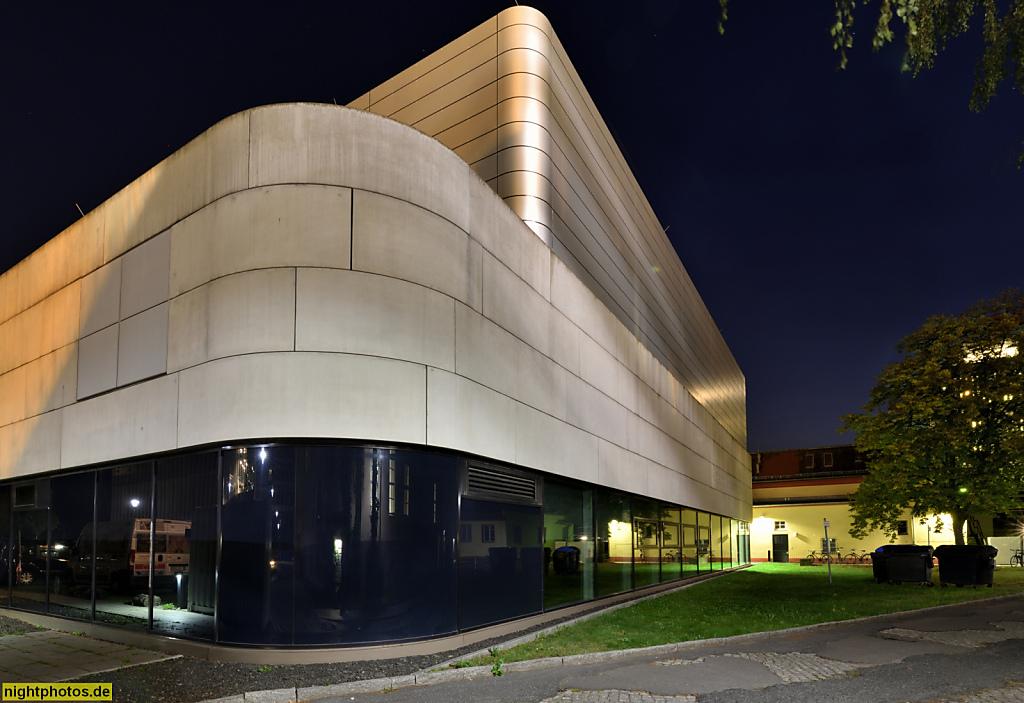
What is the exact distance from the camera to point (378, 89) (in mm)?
24703

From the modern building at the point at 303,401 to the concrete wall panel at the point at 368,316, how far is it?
31 millimetres

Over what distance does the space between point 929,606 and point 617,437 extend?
8.22 meters

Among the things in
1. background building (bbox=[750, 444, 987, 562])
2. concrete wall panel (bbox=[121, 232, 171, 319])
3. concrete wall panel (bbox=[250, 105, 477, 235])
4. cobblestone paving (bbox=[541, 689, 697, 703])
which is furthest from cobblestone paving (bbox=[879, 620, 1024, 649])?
background building (bbox=[750, 444, 987, 562])

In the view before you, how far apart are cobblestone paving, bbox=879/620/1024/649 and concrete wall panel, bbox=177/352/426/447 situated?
9237 mm

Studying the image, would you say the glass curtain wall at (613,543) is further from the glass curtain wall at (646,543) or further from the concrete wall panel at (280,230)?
the concrete wall panel at (280,230)

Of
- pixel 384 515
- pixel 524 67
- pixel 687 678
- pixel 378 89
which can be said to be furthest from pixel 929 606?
pixel 378 89

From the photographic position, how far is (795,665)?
10703 mm

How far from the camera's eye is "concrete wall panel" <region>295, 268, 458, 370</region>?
10.8 m

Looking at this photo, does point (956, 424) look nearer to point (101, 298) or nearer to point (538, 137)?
point (538, 137)

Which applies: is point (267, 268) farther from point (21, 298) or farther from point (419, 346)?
point (21, 298)

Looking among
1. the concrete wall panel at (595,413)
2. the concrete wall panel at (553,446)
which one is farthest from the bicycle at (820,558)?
the concrete wall panel at (553,446)

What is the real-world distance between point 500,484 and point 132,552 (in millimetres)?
6037

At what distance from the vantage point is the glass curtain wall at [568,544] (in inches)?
608

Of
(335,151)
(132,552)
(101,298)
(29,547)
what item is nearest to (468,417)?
(335,151)
